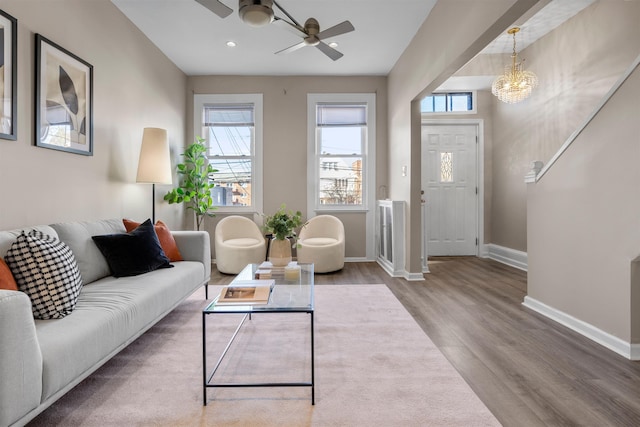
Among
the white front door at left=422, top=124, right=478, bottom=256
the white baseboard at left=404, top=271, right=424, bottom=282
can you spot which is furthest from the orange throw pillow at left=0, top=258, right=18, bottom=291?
the white front door at left=422, top=124, right=478, bottom=256

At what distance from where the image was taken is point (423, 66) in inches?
149

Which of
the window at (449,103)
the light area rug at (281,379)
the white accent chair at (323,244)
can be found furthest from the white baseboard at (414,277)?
the window at (449,103)

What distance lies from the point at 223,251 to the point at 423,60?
3.23m

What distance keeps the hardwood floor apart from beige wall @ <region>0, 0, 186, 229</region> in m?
2.92

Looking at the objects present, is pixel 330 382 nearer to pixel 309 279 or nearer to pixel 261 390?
pixel 261 390

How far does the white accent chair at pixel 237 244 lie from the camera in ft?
14.9

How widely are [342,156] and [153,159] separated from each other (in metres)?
2.81

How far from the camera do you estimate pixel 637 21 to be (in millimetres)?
3252

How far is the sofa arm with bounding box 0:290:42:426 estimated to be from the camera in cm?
118

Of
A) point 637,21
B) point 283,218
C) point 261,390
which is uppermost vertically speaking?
point 637,21

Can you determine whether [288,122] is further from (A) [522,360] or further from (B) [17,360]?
(B) [17,360]

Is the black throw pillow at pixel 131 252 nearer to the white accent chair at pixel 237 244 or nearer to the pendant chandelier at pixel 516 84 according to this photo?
the white accent chair at pixel 237 244

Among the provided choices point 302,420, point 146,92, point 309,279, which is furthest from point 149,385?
point 146,92

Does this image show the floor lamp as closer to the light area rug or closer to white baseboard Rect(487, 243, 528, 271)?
the light area rug
